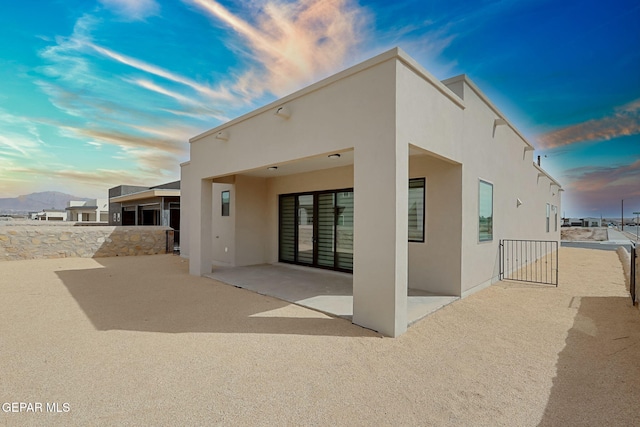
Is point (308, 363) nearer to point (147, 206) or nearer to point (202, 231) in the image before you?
point (202, 231)

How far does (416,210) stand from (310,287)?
121 inches

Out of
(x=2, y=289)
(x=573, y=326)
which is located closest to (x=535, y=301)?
(x=573, y=326)

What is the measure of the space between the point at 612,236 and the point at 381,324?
103 feet

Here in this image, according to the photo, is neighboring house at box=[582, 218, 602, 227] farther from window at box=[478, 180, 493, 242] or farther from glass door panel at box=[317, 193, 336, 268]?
glass door panel at box=[317, 193, 336, 268]

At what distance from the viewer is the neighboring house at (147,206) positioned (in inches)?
627

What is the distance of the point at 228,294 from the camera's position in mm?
6512

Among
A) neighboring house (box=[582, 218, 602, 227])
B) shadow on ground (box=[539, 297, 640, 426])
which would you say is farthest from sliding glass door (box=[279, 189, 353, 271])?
neighboring house (box=[582, 218, 602, 227])

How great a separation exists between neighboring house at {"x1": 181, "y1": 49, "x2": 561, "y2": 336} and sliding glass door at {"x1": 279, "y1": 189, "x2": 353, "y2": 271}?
0.04 m

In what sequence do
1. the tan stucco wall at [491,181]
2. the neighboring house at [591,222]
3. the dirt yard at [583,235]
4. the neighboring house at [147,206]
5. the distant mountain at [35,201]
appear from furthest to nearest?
the distant mountain at [35,201] → the neighboring house at [591,222] → the dirt yard at [583,235] → the neighboring house at [147,206] → the tan stucco wall at [491,181]

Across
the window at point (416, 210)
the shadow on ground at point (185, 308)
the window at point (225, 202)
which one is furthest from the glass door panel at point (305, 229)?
the window at point (416, 210)

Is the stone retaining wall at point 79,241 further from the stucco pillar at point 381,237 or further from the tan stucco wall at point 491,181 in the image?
the tan stucco wall at point 491,181

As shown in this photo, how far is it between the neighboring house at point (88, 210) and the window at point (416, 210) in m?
42.5

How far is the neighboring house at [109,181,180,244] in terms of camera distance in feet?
52.3

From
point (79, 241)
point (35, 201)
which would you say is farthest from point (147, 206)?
point (35, 201)
